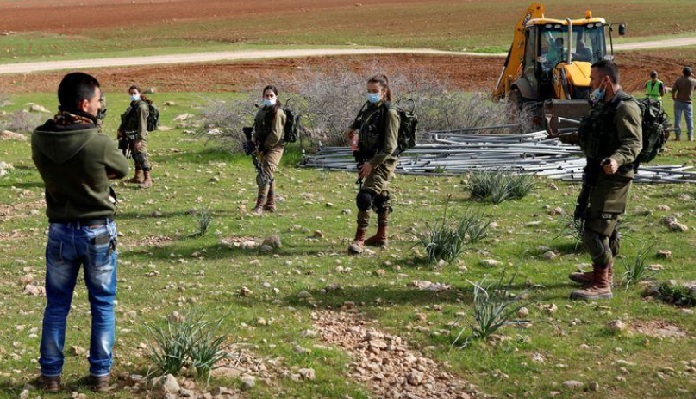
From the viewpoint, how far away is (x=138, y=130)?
15.6m

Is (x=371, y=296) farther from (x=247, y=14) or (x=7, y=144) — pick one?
(x=247, y=14)

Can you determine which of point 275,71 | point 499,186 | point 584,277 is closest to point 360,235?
point 584,277

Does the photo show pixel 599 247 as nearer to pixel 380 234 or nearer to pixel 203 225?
pixel 380 234

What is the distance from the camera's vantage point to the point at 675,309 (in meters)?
8.30

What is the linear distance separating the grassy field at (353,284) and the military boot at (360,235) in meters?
0.18

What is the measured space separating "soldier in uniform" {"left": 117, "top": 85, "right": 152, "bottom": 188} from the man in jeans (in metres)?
9.44

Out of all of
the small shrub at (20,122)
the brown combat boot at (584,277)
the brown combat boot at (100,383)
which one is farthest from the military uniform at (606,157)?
the small shrub at (20,122)

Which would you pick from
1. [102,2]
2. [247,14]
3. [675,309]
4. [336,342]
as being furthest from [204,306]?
[102,2]

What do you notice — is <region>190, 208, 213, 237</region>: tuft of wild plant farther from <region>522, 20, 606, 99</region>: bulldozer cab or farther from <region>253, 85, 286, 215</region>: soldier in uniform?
<region>522, 20, 606, 99</region>: bulldozer cab

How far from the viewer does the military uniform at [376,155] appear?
33.5ft

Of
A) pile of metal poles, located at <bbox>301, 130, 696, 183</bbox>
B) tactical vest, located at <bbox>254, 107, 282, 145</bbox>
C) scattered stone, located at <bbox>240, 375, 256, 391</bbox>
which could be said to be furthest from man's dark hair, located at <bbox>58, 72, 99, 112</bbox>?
pile of metal poles, located at <bbox>301, 130, 696, 183</bbox>

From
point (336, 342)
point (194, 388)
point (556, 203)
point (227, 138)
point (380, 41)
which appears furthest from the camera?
point (380, 41)

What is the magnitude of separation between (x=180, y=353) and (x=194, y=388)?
25 cm

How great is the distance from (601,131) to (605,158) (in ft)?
A: 1.00
